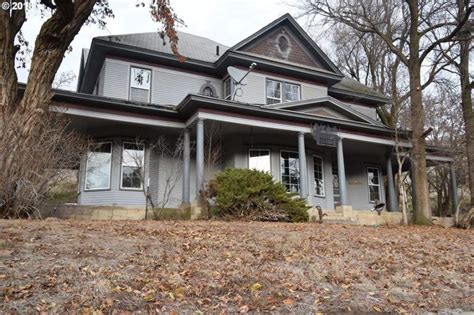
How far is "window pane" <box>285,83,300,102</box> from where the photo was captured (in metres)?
17.7

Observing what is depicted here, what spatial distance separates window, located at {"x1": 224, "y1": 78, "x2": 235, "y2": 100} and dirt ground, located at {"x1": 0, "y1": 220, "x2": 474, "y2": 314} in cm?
907

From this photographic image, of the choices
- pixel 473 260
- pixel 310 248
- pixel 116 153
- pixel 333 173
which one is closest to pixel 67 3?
pixel 116 153

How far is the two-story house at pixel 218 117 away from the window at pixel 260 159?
40 mm

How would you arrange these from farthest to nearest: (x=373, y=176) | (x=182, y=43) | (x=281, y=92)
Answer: (x=373, y=176)
(x=182, y=43)
(x=281, y=92)

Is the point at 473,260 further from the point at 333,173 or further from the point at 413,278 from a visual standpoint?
the point at 333,173

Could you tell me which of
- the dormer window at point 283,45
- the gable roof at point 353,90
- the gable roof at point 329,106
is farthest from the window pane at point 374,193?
the dormer window at point 283,45

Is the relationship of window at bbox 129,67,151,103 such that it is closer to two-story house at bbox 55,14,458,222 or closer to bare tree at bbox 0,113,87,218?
two-story house at bbox 55,14,458,222

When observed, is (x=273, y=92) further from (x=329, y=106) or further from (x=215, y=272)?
(x=215, y=272)

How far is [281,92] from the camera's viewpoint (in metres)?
17.5

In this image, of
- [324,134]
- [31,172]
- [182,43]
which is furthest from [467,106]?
[31,172]

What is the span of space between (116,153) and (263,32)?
793 cm

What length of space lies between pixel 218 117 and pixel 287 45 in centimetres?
653

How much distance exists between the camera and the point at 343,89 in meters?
19.9

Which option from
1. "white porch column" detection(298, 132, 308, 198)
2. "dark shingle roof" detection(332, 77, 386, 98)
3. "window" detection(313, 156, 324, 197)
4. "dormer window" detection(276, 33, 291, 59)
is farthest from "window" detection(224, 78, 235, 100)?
"dark shingle roof" detection(332, 77, 386, 98)
